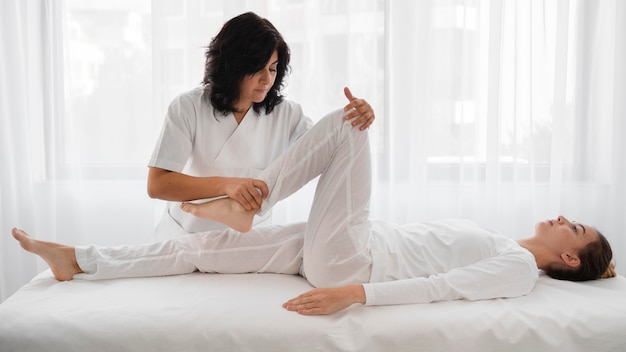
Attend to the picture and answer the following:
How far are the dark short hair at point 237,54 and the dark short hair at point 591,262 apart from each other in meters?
1.10

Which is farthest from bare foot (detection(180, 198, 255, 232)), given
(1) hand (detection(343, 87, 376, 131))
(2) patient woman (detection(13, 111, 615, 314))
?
(1) hand (detection(343, 87, 376, 131))

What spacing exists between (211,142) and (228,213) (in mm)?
330

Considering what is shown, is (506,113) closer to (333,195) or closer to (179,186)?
(333,195)

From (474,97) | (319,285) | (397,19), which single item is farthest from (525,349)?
(397,19)

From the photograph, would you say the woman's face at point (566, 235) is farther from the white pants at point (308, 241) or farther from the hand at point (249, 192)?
the hand at point (249, 192)

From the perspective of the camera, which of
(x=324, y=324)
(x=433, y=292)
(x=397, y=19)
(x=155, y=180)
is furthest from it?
(x=397, y=19)

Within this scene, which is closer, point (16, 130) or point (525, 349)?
point (525, 349)

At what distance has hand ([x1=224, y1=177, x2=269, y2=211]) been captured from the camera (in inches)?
65.6

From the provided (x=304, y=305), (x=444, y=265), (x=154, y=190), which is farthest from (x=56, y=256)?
(x=444, y=265)

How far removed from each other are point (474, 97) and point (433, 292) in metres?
1.32

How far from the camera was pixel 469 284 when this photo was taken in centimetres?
159

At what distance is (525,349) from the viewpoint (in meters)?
1.44

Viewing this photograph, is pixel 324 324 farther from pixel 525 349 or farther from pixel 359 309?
pixel 525 349

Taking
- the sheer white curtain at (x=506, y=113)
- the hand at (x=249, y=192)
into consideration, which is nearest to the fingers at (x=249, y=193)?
the hand at (x=249, y=192)
